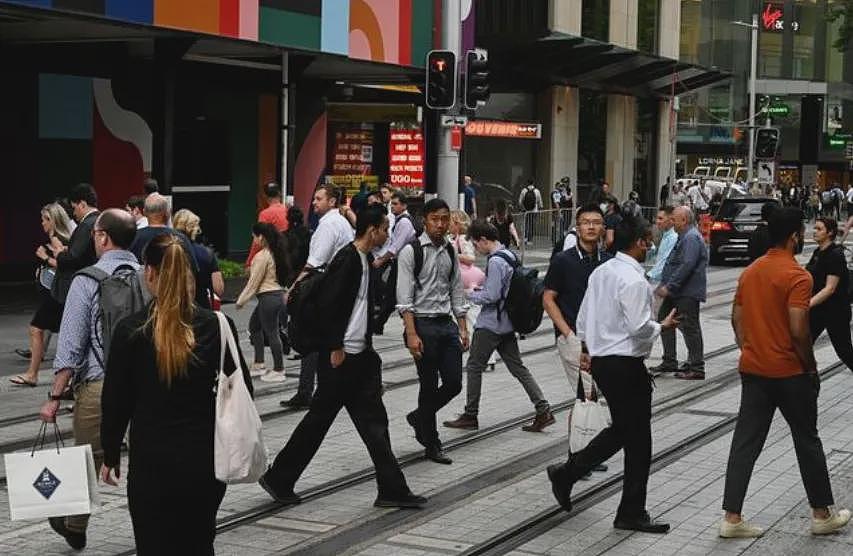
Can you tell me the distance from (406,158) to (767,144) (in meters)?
14.9

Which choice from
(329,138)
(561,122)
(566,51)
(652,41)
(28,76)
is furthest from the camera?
(652,41)

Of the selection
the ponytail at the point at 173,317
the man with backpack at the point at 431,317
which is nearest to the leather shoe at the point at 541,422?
the man with backpack at the point at 431,317

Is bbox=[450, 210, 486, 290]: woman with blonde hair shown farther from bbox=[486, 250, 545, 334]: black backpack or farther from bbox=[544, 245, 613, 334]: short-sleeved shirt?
bbox=[544, 245, 613, 334]: short-sleeved shirt

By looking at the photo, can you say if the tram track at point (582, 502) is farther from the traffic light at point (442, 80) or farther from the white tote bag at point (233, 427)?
the traffic light at point (442, 80)

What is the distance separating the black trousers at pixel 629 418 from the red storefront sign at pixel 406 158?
27.6m

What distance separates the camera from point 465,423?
38.5 ft

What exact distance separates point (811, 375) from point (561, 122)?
3598 centimetres

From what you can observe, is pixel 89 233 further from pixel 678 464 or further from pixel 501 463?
pixel 678 464

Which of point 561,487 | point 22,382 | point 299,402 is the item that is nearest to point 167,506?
point 561,487

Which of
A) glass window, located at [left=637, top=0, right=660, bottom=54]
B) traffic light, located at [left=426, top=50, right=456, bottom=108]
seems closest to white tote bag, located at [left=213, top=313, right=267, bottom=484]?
traffic light, located at [left=426, top=50, right=456, bottom=108]

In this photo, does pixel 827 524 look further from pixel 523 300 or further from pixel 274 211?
pixel 274 211

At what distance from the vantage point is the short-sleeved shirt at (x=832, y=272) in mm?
13547

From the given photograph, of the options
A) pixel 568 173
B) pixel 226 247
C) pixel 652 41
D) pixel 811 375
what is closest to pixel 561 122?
pixel 568 173

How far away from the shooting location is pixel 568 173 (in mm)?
44625
